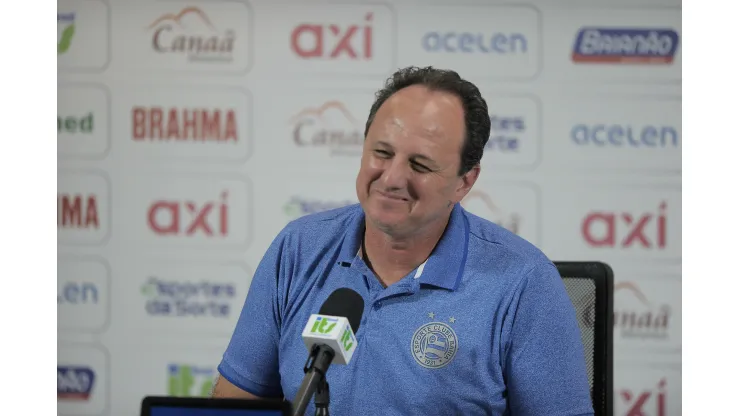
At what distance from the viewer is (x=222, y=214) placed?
11.7 ft

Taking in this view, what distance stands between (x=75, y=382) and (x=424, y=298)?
236 cm

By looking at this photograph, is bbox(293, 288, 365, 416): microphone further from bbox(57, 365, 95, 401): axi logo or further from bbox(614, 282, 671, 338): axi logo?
bbox(57, 365, 95, 401): axi logo

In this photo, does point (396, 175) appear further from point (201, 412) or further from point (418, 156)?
point (201, 412)

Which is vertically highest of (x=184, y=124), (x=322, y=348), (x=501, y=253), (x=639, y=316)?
(x=184, y=124)

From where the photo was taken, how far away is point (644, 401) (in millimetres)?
3568

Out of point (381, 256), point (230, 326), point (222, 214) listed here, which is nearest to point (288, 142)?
point (222, 214)

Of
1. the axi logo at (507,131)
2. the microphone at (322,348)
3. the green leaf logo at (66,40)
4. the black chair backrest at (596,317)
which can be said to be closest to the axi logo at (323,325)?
the microphone at (322,348)

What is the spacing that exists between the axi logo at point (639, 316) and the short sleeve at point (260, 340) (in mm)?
2048

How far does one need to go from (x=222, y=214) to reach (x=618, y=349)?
5.83 feet

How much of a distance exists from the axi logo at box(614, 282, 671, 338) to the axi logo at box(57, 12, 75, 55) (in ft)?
8.38

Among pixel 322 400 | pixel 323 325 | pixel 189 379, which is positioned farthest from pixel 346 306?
pixel 189 379

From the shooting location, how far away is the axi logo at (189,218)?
358 cm

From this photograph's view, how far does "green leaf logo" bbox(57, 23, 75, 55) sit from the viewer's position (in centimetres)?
358

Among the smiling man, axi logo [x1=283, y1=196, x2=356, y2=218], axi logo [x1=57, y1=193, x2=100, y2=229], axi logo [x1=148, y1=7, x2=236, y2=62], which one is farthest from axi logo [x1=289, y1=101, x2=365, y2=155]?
the smiling man
